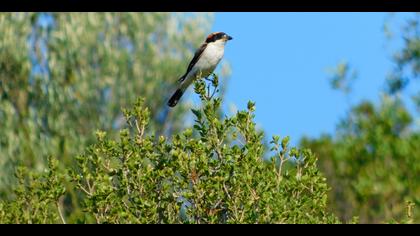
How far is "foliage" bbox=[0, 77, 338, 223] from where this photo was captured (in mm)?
6785

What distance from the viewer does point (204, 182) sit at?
7.09m

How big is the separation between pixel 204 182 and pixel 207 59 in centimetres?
773

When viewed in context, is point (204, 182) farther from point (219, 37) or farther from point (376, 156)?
point (376, 156)

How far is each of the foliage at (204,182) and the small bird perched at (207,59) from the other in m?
6.82

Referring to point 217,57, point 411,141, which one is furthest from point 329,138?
point 217,57

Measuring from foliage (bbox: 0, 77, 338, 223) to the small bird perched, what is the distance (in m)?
6.82

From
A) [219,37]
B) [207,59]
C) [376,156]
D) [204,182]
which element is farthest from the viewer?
[376,156]

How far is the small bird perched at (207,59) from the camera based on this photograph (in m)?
14.6

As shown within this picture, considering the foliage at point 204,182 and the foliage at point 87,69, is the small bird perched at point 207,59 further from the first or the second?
the foliage at point 87,69

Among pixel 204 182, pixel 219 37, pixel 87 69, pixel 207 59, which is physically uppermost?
pixel 87 69

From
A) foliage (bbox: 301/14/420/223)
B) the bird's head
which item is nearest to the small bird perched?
the bird's head

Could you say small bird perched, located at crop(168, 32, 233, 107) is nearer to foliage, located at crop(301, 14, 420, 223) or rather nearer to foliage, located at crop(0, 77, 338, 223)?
foliage, located at crop(0, 77, 338, 223)

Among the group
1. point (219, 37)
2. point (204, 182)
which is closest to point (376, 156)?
point (219, 37)

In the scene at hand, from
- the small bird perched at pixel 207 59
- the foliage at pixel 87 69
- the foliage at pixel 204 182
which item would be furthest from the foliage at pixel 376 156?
the foliage at pixel 204 182
